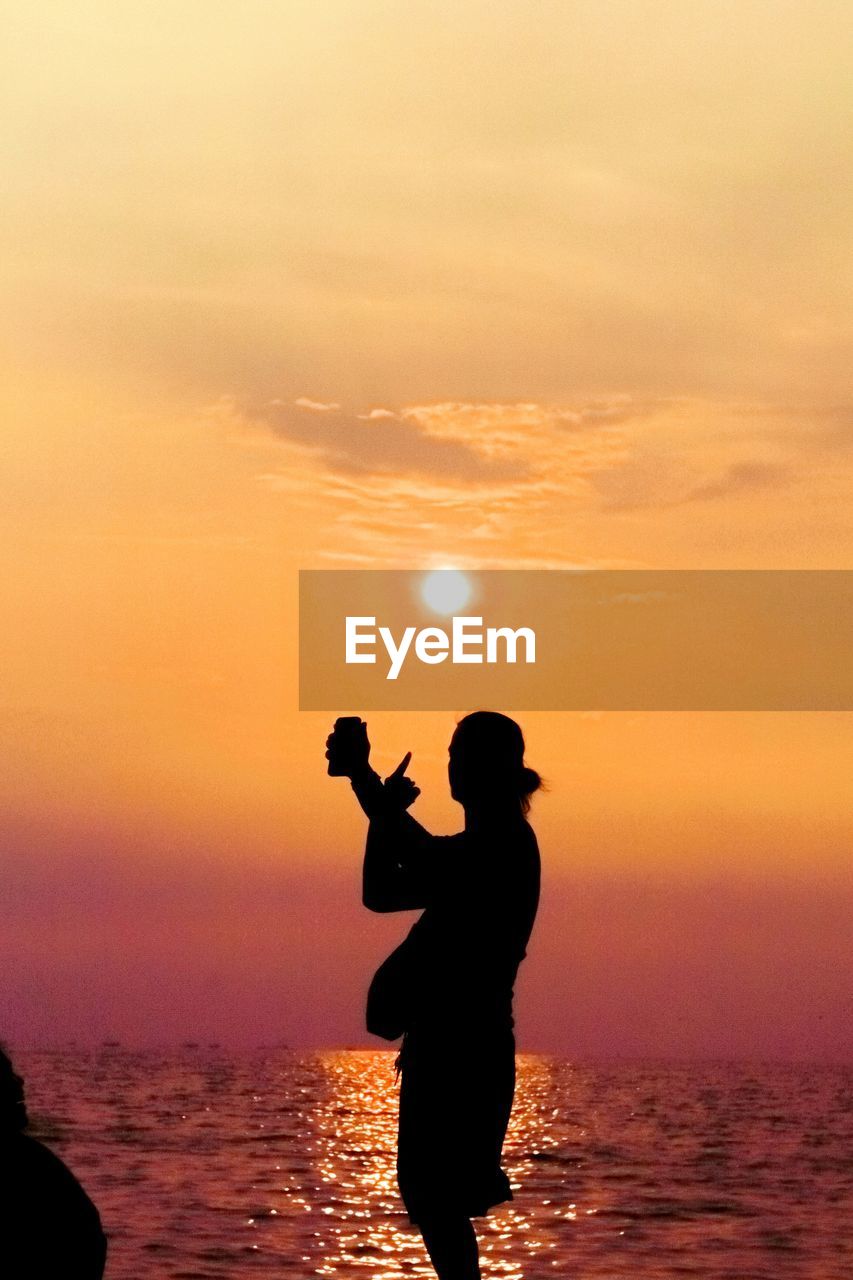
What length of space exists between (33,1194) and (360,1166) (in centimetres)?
1972

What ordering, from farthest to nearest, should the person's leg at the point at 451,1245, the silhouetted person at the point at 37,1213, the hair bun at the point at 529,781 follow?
the hair bun at the point at 529,781
the person's leg at the point at 451,1245
the silhouetted person at the point at 37,1213

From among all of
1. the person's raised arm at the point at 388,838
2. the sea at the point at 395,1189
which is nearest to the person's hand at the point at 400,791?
the person's raised arm at the point at 388,838

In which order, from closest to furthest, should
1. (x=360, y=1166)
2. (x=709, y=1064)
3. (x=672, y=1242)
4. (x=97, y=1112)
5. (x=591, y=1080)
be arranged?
(x=672, y=1242) → (x=360, y=1166) → (x=97, y=1112) → (x=591, y=1080) → (x=709, y=1064)

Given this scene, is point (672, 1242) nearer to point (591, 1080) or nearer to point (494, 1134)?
point (494, 1134)

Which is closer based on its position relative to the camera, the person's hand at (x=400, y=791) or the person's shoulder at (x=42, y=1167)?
the person's shoulder at (x=42, y=1167)

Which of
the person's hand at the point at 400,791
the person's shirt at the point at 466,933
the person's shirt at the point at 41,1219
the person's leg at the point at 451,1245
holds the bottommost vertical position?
the person's leg at the point at 451,1245

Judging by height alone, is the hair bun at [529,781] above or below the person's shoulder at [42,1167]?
above

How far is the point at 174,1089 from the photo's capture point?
46188mm

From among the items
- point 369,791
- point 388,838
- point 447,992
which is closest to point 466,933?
point 447,992

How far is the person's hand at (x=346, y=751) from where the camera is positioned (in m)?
4.57

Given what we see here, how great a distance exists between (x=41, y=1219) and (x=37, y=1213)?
1cm

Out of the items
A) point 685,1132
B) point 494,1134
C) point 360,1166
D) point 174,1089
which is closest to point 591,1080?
point 174,1089

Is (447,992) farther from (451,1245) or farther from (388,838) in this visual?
(451,1245)

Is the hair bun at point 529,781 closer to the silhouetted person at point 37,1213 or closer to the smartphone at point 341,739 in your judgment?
the smartphone at point 341,739
